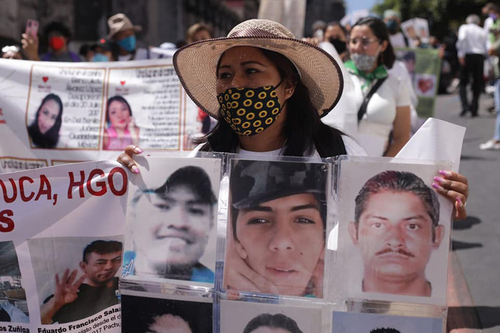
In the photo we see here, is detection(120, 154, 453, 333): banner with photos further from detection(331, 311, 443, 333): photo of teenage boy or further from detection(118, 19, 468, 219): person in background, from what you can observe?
detection(118, 19, 468, 219): person in background

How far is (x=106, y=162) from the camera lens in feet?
7.68

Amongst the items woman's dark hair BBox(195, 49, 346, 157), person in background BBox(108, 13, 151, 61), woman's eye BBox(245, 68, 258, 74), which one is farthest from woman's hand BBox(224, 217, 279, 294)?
person in background BBox(108, 13, 151, 61)

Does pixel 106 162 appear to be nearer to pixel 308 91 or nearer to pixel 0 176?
pixel 0 176

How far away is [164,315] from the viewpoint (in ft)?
6.88

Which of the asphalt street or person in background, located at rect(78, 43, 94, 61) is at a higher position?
person in background, located at rect(78, 43, 94, 61)

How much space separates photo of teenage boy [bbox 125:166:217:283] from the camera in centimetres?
208

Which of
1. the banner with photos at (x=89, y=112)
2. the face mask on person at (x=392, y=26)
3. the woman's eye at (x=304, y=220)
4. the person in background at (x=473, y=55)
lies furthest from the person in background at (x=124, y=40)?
the person in background at (x=473, y=55)

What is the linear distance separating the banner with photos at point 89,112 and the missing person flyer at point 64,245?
1.94 m

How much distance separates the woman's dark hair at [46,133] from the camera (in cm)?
427

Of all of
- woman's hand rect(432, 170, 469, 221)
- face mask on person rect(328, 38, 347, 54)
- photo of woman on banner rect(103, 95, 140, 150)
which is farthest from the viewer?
face mask on person rect(328, 38, 347, 54)

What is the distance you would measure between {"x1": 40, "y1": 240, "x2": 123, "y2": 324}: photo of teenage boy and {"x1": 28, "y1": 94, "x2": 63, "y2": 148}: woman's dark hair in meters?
2.17

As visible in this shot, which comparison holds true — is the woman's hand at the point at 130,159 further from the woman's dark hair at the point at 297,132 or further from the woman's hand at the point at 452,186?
the woman's hand at the point at 452,186

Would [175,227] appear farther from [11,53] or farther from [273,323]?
[11,53]

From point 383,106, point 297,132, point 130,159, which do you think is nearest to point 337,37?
point 383,106
